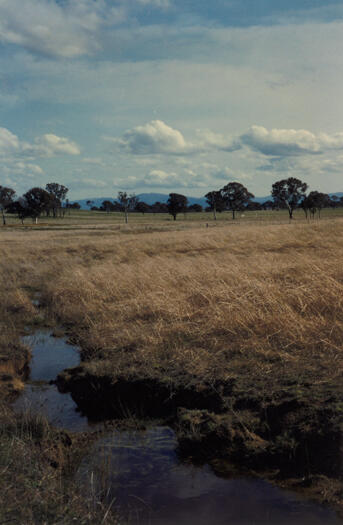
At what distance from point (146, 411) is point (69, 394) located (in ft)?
4.77

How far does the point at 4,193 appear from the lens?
107m

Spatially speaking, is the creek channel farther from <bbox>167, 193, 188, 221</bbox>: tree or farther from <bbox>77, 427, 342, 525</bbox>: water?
<bbox>167, 193, 188, 221</bbox>: tree

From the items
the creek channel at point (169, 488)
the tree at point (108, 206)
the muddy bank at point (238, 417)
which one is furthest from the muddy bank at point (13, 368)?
the tree at point (108, 206)

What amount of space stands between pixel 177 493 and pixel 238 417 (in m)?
1.27

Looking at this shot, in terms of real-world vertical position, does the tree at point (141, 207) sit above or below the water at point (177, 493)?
above

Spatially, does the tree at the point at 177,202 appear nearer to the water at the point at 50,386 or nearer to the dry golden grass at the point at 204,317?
the dry golden grass at the point at 204,317

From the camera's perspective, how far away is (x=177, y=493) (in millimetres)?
4160

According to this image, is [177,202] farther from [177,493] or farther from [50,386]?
[177,493]

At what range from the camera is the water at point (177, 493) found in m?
3.76

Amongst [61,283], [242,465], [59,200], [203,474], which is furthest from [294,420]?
[59,200]

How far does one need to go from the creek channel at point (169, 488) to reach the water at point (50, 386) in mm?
165

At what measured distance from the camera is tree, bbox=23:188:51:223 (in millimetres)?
102500

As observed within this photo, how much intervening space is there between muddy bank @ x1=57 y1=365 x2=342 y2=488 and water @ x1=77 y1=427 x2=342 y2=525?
0.32 metres

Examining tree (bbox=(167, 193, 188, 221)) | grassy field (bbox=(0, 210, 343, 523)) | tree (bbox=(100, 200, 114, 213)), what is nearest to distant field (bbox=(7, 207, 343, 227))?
tree (bbox=(167, 193, 188, 221))
